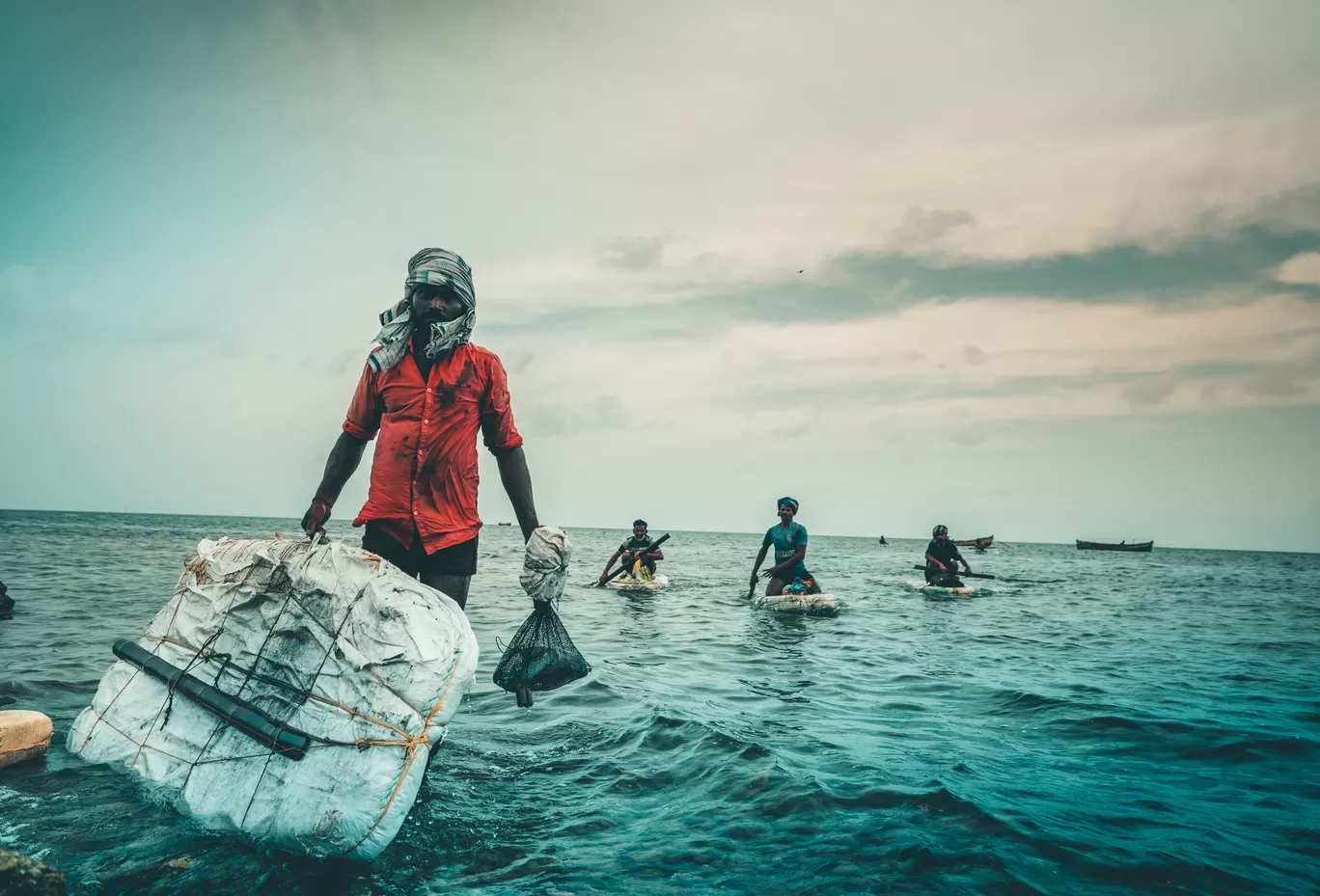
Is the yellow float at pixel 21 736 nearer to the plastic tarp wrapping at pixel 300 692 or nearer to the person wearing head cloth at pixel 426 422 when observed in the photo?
the plastic tarp wrapping at pixel 300 692

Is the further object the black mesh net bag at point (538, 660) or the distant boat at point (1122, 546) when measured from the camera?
the distant boat at point (1122, 546)

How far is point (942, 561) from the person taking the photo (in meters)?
19.8

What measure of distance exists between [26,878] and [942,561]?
20.1 meters

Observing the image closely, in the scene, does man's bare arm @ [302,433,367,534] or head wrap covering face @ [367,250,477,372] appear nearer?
head wrap covering face @ [367,250,477,372]

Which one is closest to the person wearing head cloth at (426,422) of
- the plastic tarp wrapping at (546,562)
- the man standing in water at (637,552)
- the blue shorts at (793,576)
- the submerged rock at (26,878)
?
the plastic tarp wrapping at (546,562)

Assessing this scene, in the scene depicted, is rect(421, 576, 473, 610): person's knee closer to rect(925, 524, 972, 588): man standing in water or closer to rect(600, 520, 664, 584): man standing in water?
rect(600, 520, 664, 584): man standing in water

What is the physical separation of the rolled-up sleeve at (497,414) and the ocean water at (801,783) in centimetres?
188

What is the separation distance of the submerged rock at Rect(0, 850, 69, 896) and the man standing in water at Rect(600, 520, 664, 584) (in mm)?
15029

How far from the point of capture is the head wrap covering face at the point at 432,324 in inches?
135

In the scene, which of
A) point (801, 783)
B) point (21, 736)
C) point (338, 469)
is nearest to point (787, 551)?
point (801, 783)

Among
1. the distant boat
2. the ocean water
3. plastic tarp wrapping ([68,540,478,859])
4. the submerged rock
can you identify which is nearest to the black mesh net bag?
plastic tarp wrapping ([68,540,478,859])

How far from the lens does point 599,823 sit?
3639 mm

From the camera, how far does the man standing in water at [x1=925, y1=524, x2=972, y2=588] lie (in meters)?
19.2

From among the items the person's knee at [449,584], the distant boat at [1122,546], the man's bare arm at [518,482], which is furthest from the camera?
the distant boat at [1122,546]
